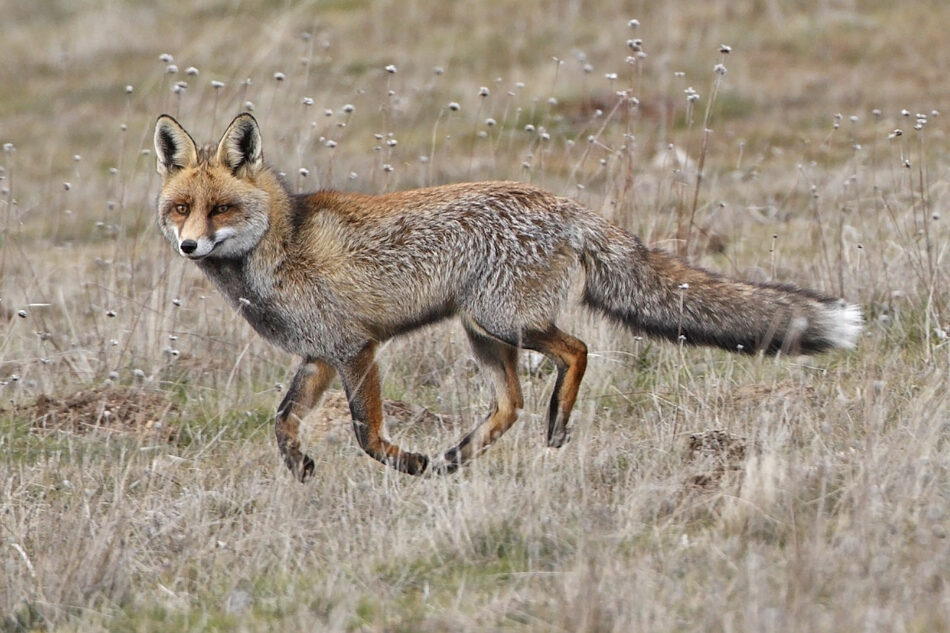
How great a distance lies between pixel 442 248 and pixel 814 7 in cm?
1690

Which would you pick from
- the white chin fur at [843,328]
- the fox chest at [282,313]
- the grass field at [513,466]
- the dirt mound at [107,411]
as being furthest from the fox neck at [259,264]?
the white chin fur at [843,328]

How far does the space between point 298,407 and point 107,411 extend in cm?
138

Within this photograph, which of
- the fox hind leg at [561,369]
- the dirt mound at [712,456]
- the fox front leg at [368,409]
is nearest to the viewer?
the dirt mound at [712,456]

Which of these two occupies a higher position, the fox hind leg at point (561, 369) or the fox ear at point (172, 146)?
the fox ear at point (172, 146)

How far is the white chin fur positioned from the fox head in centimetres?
288

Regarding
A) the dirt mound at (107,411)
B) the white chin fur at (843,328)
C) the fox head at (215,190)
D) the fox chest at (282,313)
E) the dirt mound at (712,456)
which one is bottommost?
the dirt mound at (107,411)

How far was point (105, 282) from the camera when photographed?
30.9 feet

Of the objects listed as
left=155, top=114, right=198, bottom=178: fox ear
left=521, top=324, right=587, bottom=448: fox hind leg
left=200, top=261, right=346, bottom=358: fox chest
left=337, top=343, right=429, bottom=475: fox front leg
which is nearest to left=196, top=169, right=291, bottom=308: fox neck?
left=200, top=261, right=346, bottom=358: fox chest

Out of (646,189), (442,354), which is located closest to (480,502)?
(442,354)

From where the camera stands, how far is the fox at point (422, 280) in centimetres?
634

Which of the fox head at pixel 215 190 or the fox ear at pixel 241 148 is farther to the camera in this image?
the fox ear at pixel 241 148

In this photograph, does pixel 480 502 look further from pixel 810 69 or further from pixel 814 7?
pixel 814 7

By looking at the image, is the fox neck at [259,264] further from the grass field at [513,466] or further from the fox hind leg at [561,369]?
the fox hind leg at [561,369]

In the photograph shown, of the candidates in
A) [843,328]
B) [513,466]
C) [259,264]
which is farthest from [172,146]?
[843,328]
